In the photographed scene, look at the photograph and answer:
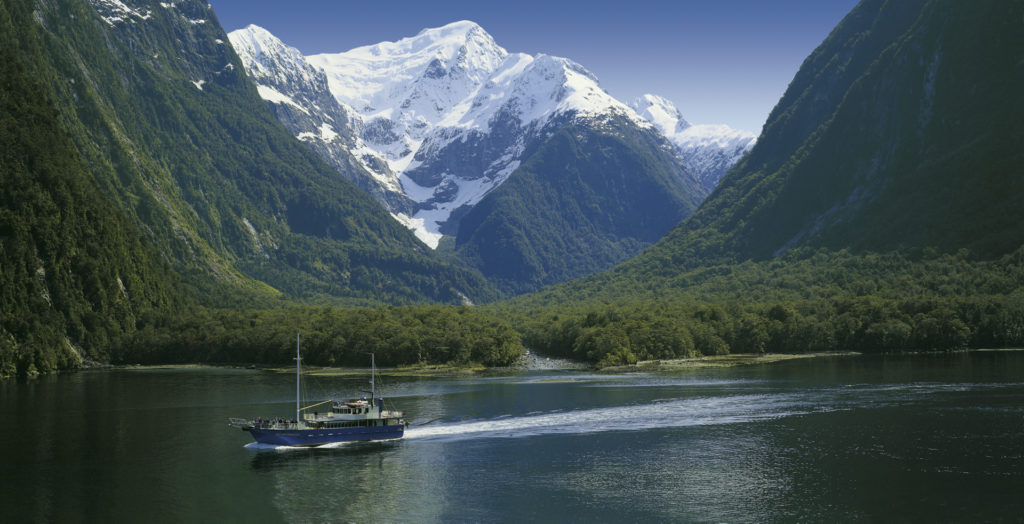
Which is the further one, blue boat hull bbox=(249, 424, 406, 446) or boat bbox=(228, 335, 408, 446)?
boat bbox=(228, 335, 408, 446)

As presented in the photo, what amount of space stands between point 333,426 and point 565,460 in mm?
36857

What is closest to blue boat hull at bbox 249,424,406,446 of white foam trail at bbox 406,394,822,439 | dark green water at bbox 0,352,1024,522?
dark green water at bbox 0,352,1024,522

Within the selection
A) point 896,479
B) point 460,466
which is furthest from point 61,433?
point 896,479

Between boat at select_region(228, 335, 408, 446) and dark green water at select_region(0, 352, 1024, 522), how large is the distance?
2.42m

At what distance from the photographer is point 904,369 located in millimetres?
199000

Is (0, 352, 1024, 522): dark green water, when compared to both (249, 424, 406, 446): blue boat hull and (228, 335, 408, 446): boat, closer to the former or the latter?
(249, 424, 406, 446): blue boat hull

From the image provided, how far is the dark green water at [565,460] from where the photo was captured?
96000 mm

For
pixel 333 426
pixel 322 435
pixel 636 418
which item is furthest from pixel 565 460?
pixel 322 435

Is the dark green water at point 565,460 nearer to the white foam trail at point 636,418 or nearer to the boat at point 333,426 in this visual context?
the white foam trail at point 636,418

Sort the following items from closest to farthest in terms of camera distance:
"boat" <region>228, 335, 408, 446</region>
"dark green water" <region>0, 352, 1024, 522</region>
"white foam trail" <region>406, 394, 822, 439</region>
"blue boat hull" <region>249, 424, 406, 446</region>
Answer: "dark green water" <region>0, 352, 1024, 522</region>
"blue boat hull" <region>249, 424, 406, 446</region>
"boat" <region>228, 335, 408, 446</region>
"white foam trail" <region>406, 394, 822, 439</region>

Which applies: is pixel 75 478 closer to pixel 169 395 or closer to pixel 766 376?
pixel 169 395

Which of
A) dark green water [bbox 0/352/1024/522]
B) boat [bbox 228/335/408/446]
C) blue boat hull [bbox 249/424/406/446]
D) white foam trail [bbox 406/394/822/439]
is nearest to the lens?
dark green water [bbox 0/352/1024/522]

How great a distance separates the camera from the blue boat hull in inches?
5133

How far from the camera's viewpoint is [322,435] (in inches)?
5256
